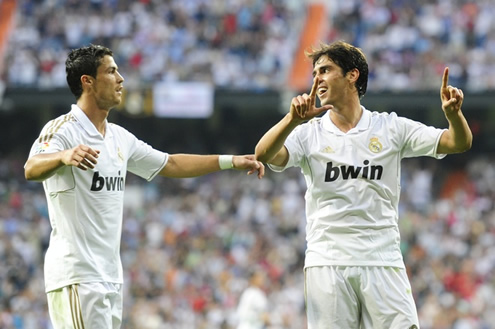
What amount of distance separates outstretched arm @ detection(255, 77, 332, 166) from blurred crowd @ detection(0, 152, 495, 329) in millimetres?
11598

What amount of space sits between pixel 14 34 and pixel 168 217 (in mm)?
6400

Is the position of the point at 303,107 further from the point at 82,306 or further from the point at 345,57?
the point at 82,306

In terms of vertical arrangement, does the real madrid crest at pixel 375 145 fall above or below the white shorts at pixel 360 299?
above

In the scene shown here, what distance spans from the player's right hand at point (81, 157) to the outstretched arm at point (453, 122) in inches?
80.8

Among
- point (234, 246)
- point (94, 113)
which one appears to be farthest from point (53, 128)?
point (234, 246)

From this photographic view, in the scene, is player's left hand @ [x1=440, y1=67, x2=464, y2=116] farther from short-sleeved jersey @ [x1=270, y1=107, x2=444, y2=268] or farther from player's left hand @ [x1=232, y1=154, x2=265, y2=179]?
player's left hand @ [x1=232, y1=154, x2=265, y2=179]

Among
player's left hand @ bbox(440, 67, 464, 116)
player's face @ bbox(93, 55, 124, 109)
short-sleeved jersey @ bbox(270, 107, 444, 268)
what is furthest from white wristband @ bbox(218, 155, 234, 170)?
player's left hand @ bbox(440, 67, 464, 116)

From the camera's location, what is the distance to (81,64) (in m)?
6.20

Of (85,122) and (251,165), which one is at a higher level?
(85,122)

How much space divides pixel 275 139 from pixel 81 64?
4.74 ft

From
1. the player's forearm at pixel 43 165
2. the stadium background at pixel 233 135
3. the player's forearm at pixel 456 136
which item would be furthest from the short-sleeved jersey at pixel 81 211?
the stadium background at pixel 233 135

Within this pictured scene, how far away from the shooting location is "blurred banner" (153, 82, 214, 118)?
2206cm

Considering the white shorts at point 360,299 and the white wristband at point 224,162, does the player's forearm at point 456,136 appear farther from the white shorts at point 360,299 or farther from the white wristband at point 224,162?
the white wristband at point 224,162

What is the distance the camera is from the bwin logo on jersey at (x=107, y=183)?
5.96m
